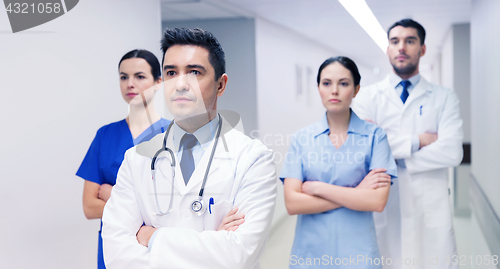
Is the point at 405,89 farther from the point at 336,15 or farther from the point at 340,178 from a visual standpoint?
the point at 336,15

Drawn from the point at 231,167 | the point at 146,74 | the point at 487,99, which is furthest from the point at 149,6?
the point at 487,99

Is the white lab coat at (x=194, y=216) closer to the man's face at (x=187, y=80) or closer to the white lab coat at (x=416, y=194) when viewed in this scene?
the man's face at (x=187, y=80)

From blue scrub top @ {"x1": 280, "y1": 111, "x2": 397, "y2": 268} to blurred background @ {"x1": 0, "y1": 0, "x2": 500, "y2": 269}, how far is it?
18.7 inches

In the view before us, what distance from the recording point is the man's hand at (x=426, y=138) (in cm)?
190

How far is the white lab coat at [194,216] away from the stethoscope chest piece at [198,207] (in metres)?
0.02

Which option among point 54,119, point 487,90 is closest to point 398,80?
point 487,90

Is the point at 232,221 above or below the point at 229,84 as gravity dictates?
below

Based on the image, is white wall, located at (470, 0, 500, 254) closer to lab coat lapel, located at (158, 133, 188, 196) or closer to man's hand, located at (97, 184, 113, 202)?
lab coat lapel, located at (158, 133, 188, 196)

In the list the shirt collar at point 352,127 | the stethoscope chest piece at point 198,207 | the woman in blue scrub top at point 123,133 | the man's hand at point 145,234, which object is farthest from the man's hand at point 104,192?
the shirt collar at point 352,127

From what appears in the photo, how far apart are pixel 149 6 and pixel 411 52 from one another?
62.7 inches

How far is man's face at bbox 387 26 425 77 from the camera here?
1.96 m

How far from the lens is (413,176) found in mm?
1965

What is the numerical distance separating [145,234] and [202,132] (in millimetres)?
→ 336

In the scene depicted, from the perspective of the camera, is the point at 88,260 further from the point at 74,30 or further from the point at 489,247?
the point at 489,247
